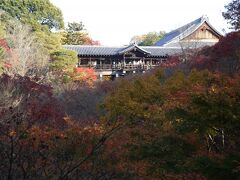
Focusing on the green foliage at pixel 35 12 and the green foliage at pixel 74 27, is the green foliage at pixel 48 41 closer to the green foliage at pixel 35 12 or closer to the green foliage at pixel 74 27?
the green foliage at pixel 35 12

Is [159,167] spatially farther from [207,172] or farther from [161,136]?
[207,172]

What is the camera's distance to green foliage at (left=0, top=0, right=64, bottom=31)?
102ft

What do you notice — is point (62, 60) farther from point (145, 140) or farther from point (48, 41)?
point (145, 140)

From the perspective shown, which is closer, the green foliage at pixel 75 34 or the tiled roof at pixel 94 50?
the tiled roof at pixel 94 50

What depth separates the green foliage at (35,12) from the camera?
3106 centimetres

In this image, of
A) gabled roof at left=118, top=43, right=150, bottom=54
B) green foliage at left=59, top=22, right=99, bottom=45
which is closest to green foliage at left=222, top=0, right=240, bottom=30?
gabled roof at left=118, top=43, right=150, bottom=54

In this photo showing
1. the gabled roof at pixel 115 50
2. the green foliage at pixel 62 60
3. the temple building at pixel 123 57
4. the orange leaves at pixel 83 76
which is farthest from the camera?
the gabled roof at pixel 115 50

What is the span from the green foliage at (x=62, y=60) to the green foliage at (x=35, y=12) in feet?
16.4

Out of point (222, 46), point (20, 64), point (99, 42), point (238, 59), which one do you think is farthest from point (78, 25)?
point (238, 59)

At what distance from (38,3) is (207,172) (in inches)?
1223

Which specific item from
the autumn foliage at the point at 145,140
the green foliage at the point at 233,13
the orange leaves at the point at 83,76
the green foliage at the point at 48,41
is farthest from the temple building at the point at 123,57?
the autumn foliage at the point at 145,140

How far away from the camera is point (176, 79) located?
11609 millimetres

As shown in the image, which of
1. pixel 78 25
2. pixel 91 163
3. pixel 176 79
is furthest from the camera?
pixel 78 25

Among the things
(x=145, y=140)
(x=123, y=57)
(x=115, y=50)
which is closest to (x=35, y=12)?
(x=115, y=50)
